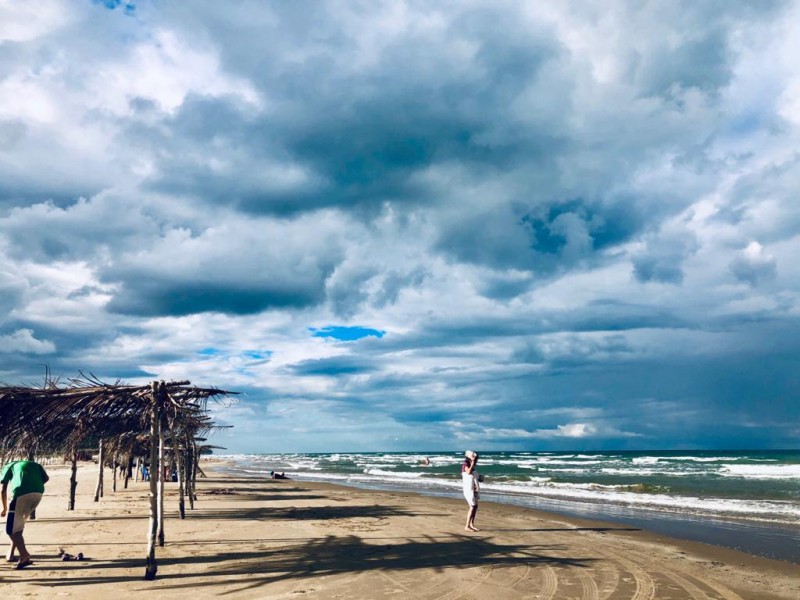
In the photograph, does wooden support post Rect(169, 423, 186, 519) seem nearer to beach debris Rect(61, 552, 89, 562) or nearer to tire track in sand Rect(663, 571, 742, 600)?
beach debris Rect(61, 552, 89, 562)

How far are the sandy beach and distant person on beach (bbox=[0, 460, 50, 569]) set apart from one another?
1.95ft

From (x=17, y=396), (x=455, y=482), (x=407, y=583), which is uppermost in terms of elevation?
(x=17, y=396)

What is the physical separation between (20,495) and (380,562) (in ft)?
21.0

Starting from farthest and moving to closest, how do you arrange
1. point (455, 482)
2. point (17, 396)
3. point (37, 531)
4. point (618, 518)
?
1. point (455, 482)
2. point (618, 518)
3. point (37, 531)
4. point (17, 396)

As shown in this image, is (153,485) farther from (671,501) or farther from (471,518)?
(671,501)

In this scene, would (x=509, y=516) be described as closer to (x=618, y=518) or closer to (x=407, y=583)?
(x=618, y=518)

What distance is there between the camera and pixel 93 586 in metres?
8.60

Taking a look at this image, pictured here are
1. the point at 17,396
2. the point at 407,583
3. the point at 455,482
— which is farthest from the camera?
the point at 455,482

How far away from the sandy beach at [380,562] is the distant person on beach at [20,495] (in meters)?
0.59

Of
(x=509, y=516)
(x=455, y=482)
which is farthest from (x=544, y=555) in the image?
(x=455, y=482)

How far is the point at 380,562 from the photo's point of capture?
10680 mm

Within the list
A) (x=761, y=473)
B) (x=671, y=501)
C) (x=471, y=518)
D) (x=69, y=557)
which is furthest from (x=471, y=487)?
(x=761, y=473)

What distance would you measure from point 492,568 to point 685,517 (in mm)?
12106

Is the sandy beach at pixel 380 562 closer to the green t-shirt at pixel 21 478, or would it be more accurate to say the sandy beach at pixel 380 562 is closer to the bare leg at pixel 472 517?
the bare leg at pixel 472 517
